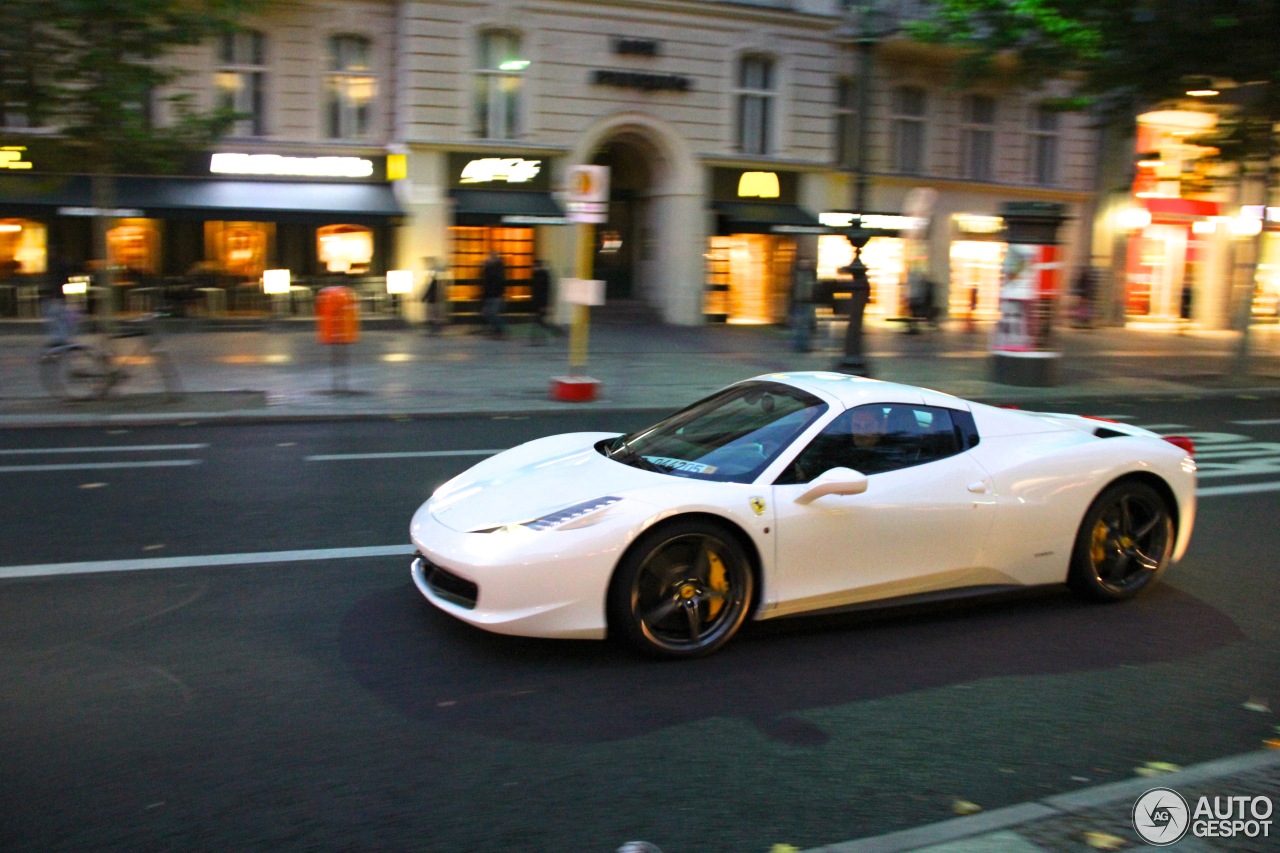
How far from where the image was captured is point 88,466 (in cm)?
978

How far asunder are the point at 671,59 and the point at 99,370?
55.0 ft

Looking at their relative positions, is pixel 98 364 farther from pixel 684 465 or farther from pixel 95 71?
pixel 684 465

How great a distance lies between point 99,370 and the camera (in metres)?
13.5

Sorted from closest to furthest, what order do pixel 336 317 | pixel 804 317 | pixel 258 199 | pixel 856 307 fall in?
pixel 336 317 < pixel 856 307 < pixel 804 317 < pixel 258 199

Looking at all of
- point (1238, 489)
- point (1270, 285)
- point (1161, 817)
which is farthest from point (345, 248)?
point (1270, 285)

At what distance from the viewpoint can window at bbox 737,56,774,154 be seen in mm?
27438

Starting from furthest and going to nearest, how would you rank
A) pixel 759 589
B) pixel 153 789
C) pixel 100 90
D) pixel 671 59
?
pixel 671 59 < pixel 100 90 < pixel 759 589 < pixel 153 789

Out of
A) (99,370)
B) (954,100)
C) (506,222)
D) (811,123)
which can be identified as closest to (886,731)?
(99,370)

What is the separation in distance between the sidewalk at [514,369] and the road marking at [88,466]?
2682 mm

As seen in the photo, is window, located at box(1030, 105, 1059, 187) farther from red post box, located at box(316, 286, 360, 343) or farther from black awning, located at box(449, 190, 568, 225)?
red post box, located at box(316, 286, 360, 343)

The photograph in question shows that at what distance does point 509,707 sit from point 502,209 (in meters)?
21.4

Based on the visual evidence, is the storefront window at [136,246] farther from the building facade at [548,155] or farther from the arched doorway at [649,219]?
the arched doorway at [649,219]

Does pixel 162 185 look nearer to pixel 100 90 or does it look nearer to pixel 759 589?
pixel 100 90

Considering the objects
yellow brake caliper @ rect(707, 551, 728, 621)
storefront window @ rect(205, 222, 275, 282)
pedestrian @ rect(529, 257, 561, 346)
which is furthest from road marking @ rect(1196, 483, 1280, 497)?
storefront window @ rect(205, 222, 275, 282)
